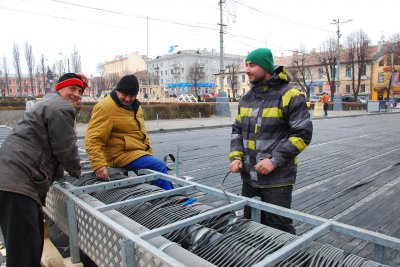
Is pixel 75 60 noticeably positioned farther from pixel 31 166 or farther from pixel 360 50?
pixel 31 166

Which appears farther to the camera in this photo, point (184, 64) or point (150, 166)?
point (184, 64)

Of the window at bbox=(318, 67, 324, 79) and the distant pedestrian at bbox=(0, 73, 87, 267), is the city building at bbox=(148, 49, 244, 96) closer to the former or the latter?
the window at bbox=(318, 67, 324, 79)

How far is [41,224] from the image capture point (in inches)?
104

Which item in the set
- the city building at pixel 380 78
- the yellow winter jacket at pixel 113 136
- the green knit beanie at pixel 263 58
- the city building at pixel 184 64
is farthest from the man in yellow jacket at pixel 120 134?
the city building at pixel 184 64

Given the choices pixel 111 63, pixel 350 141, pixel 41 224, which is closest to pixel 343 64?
pixel 350 141

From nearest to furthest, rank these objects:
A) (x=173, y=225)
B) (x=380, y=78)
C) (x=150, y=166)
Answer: (x=173, y=225) → (x=150, y=166) → (x=380, y=78)

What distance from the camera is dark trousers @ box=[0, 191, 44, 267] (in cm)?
228

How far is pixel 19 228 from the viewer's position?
90.7 inches

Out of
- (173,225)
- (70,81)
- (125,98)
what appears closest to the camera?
(173,225)

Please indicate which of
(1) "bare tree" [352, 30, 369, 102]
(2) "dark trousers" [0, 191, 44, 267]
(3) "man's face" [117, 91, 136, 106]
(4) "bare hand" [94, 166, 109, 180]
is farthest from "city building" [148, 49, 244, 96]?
(2) "dark trousers" [0, 191, 44, 267]

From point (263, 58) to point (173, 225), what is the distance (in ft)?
4.73

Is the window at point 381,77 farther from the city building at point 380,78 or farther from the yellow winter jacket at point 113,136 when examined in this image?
the yellow winter jacket at point 113,136

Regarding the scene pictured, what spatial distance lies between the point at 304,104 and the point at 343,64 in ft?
205

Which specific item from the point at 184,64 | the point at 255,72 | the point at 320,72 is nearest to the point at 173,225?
the point at 255,72
